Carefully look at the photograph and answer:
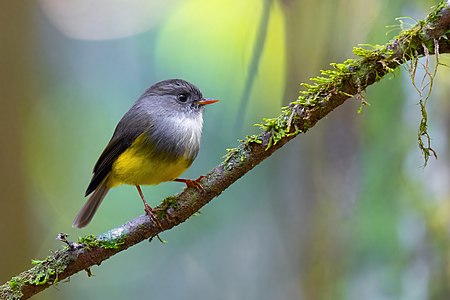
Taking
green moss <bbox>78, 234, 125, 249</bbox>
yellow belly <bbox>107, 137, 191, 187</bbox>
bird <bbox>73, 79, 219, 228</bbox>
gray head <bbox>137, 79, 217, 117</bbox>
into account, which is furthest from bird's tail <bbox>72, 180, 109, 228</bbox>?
green moss <bbox>78, 234, 125, 249</bbox>

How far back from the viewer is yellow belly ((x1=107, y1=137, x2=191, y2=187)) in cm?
208

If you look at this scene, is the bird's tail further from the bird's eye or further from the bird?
the bird's eye

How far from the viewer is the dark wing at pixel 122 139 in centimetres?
218

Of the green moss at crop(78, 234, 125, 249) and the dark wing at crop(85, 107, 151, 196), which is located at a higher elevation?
the dark wing at crop(85, 107, 151, 196)

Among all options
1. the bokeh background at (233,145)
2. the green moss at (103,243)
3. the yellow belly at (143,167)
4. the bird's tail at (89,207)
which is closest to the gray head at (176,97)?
the yellow belly at (143,167)

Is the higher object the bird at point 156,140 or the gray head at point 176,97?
the gray head at point 176,97

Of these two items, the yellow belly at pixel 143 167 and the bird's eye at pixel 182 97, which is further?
the bird's eye at pixel 182 97

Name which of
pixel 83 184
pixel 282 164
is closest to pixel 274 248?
pixel 282 164

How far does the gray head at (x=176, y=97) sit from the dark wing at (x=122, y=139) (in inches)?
4.2

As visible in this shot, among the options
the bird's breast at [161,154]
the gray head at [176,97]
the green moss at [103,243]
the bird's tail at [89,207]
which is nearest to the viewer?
the green moss at [103,243]

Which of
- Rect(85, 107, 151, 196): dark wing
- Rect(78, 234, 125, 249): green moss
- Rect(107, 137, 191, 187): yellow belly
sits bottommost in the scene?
Rect(78, 234, 125, 249): green moss

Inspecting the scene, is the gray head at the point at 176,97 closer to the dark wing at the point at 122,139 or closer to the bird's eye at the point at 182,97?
the bird's eye at the point at 182,97

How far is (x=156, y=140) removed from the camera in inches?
83.2

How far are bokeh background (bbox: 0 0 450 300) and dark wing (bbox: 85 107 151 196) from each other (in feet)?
3.68
